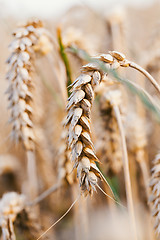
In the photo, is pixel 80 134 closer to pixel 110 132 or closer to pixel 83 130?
pixel 83 130

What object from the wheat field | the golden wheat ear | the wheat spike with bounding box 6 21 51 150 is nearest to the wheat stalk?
the wheat field

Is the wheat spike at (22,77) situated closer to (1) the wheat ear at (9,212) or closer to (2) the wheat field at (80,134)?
(2) the wheat field at (80,134)

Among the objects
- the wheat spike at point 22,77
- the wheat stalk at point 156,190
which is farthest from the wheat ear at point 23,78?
the wheat stalk at point 156,190

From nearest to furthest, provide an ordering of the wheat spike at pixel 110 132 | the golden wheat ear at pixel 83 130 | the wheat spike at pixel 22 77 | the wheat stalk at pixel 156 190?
the golden wheat ear at pixel 83 130, the wheat stalk at pixel 156 190, the wheat spike at pixel 22 77, the wheat spike at pixel 110 132

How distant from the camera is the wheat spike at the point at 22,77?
0.79 m

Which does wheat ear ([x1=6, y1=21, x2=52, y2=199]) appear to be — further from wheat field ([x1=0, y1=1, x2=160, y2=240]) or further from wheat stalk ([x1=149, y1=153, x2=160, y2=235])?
wheat stalk ([x1=149, y1=153, x2=160, y2=235])

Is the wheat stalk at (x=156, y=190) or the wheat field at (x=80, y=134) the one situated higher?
the wheat field at (x=80, y=134)

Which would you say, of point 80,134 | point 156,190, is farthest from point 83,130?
point 156,190

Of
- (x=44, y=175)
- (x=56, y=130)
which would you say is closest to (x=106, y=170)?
(x=56, y=130)

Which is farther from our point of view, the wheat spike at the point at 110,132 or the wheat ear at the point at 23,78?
the wheat spike at the point at 110,132

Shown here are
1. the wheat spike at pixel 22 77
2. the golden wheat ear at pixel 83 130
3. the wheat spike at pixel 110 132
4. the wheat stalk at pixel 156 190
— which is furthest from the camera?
the wheat spike at pixel 110 132

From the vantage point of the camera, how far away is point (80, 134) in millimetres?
573

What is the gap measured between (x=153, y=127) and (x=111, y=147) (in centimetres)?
54

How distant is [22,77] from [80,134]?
28 cm
